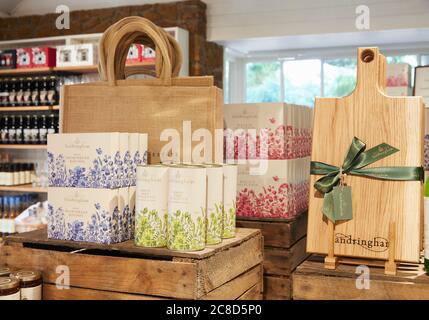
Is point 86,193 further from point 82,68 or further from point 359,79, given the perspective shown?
point 82,68

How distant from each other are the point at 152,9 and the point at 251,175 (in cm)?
348

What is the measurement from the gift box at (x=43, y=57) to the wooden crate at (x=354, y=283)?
4.44m

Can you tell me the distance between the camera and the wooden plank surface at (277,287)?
192cm

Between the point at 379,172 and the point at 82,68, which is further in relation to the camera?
the point at 82,68

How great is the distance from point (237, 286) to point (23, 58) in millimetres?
4627

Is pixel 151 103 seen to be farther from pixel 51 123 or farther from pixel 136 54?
pixel 51 123

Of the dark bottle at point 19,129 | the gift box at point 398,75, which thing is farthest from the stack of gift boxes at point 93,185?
the dark bottle at point 19,129

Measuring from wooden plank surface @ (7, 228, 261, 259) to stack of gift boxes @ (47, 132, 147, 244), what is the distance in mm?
18

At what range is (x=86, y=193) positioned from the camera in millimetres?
1390

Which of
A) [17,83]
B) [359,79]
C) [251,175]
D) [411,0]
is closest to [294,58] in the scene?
[411,0]

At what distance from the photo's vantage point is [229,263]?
4.51 ft

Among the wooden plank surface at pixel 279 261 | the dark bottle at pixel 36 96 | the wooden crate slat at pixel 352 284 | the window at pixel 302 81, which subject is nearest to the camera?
the wooden crate slat at pixel 352 284

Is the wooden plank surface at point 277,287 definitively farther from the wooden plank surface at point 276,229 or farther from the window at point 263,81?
the window at point 263,81

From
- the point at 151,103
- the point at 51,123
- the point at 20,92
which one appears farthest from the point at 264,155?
the point at 20,92
